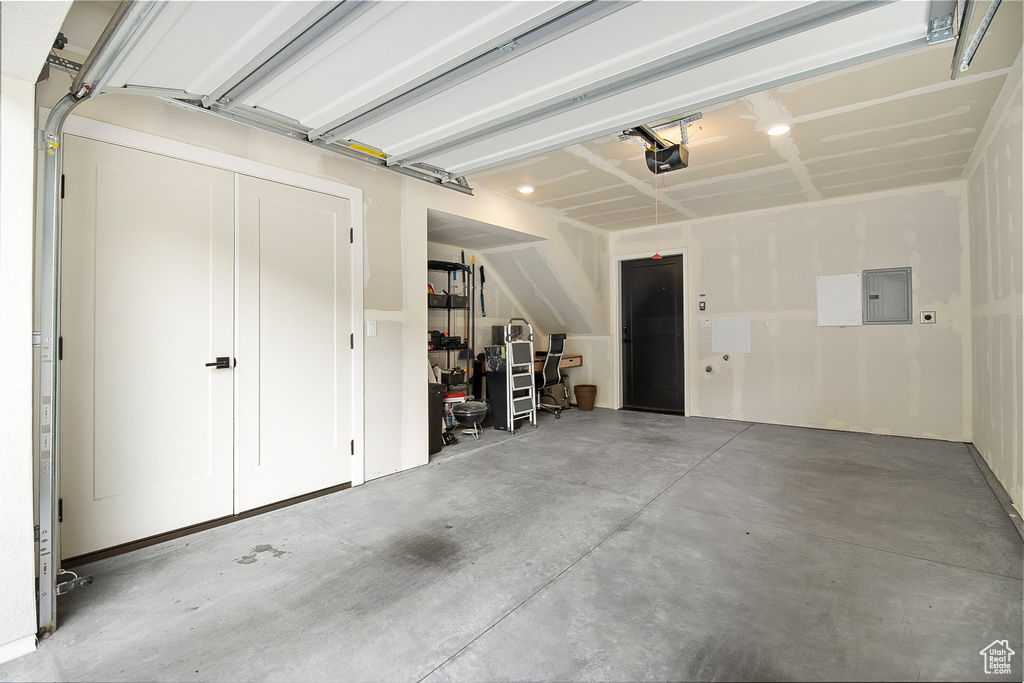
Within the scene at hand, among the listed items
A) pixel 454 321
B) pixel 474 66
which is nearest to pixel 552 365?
pixel 454 321

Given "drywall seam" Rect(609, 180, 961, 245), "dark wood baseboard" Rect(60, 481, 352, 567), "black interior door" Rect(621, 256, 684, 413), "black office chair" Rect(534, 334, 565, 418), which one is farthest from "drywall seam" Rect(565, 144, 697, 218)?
"dark wood baseboard" Rect(60, 481, 352, 567)

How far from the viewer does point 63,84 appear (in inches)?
88.5

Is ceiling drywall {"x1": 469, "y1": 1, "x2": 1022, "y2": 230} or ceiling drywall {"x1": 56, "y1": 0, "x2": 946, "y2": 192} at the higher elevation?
ceiling drywall {"x1": 469, "y1": 1, "x2": 1022, "y2": 230}

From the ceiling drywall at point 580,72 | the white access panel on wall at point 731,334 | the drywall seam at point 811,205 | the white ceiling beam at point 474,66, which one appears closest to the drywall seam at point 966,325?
the drywall seam at point 811,205

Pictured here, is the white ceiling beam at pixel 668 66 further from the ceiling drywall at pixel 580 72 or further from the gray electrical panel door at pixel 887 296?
the gray electrical panel door at pixel 887 296

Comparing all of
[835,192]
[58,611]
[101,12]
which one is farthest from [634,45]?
[835,192]

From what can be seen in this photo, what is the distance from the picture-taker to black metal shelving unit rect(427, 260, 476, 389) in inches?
216

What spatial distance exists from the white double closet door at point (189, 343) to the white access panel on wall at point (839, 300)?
16.9 feet

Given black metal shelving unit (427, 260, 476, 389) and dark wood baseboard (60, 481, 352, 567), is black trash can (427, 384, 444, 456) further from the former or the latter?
dark wood baseboard (60, 481, 352, 567)

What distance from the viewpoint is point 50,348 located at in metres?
1.86

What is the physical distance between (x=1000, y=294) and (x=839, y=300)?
2.01 meters

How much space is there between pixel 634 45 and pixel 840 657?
2397mm

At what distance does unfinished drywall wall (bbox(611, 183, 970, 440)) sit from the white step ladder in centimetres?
222

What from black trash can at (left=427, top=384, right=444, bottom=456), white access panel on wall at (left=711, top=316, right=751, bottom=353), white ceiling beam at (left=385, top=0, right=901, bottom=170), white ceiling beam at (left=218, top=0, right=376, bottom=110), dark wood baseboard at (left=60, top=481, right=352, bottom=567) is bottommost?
dark wood baseboard at (left=60, top=481, right=352, bottom=567)
